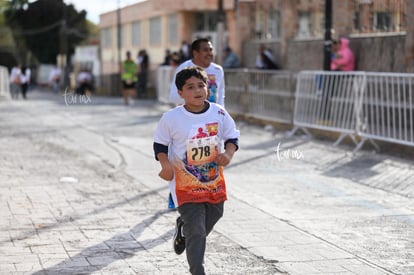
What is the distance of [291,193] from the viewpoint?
898cm

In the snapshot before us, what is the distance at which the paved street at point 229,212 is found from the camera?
5.91 meters

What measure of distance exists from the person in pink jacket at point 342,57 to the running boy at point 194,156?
37.0ft

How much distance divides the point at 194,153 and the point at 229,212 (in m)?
2.74

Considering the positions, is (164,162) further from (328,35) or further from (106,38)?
(106,38)

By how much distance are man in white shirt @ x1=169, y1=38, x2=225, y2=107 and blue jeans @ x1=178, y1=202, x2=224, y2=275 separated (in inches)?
108

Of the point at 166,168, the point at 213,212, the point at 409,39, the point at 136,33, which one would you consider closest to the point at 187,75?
the point at 166,168

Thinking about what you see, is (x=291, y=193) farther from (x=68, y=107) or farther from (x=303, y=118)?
(x=68, y=107)

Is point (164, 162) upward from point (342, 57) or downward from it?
downward

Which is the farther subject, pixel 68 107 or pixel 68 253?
pixel 68 107

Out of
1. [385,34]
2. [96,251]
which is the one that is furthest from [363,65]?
[96,251]

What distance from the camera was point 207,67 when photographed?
8234 millimetres

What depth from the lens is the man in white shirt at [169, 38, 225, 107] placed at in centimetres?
777

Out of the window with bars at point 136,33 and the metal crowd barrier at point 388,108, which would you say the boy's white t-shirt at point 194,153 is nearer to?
the metal crowd barrier at point 388,108

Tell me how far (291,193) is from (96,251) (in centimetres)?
336
